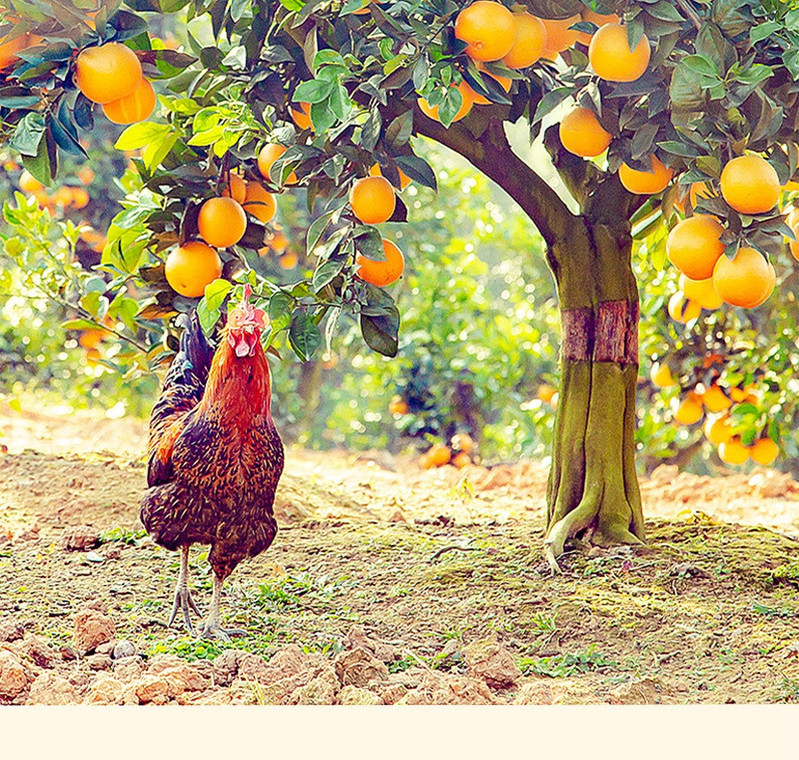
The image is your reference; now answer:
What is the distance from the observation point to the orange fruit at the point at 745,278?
4.88 ft

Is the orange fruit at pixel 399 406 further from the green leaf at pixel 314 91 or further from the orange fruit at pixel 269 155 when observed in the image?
the green leaf at pixel 314 91

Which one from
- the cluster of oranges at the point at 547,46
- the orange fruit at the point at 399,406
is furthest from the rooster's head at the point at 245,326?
the orange fruit at the point at 399,406

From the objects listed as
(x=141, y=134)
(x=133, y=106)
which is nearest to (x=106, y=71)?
(x=133, y=106)

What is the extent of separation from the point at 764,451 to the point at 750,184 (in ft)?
3.97

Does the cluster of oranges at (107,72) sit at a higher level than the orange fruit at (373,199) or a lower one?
higher

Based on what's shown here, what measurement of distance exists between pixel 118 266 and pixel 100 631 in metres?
0.66

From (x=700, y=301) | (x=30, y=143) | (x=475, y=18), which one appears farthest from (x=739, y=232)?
(x=30, y=143)

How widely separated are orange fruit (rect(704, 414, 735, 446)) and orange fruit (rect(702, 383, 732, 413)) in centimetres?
4

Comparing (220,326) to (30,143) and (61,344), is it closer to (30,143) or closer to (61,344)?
(30,143)

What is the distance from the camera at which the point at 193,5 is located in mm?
1635

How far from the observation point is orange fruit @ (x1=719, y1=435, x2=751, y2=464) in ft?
8.27

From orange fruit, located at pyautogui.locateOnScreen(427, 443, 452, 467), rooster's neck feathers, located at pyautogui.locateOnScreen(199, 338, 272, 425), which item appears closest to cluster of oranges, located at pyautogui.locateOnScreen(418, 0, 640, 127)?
rooster's neck feathers, located at pyautogui.locateOnScreen(199, 338, 272, 425)

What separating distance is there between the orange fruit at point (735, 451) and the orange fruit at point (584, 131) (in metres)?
1.15

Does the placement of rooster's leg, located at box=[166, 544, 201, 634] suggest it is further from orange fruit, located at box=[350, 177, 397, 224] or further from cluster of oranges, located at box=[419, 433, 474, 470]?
cluster of oranges, located at box=[419, 433, 474, 470]
